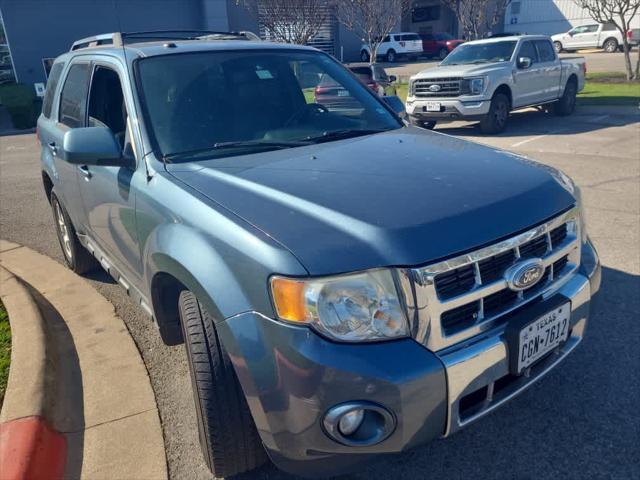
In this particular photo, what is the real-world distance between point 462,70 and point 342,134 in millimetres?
9112

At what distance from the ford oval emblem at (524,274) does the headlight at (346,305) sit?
0.52 metres

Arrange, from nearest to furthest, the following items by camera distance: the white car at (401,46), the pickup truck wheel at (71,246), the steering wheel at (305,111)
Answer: the steering wheel at (305,111), the pickup truck wheel at (71,246), the white car at (401,46)

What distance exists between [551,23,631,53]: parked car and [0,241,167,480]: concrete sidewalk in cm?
3606

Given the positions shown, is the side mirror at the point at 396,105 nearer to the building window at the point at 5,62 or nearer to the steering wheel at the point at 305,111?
the steering wheel at the point at 305,111

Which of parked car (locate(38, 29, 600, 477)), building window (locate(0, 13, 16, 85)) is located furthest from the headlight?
building window (locate(0, 13, 16, 85))

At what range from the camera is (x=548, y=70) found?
40.9 feet

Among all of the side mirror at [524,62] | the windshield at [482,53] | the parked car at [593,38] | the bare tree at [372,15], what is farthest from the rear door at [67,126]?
the parked car at [593,38]

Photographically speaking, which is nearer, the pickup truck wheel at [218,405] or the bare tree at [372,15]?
the pickup truck wheel at [218,405]

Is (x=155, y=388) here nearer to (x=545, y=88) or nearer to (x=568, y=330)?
(x=568, y=330)

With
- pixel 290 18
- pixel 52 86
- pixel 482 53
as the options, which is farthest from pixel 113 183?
pixel 290 18

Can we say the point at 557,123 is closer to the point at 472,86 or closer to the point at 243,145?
the point at 472,86

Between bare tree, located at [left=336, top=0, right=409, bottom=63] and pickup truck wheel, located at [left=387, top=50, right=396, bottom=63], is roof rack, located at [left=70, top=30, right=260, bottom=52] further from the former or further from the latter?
pickup truck wheel, located at [left=387, top=50, right=396, bottom=63]

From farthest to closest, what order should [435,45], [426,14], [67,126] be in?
1. [426,14]
2. [435,45]
3. [67,126]

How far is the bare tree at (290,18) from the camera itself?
16328mm
